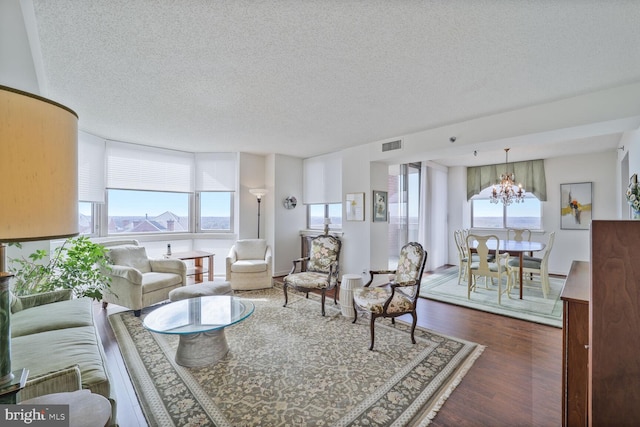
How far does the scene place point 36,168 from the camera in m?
0.65

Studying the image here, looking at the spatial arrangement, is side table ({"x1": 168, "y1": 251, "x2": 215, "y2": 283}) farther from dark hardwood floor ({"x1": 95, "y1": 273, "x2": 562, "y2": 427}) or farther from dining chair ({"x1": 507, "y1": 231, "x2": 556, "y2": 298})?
dining chair ({"x1": 507, "y1": 231, "x2": 556, "y2": 298})

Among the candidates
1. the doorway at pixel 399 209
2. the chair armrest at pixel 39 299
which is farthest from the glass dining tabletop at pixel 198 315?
the doorway at pixel 399 209

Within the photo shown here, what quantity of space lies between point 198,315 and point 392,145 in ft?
11.8

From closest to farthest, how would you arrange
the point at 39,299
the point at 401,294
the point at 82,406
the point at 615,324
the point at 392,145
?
the point at 82,406, the point at 615,324, the point at 39,299, the point at 401,294, the point at 392,145

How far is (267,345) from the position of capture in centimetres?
273

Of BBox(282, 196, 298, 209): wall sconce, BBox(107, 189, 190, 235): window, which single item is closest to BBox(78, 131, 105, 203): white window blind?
BBox(107, 189, 190, 235): window

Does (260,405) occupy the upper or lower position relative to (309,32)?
lower

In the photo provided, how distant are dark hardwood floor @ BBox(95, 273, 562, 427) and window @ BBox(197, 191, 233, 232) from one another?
8.19 ft

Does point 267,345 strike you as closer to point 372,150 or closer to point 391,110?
point 391,110

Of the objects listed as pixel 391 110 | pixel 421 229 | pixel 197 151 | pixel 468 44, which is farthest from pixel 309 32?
pixel 421 229

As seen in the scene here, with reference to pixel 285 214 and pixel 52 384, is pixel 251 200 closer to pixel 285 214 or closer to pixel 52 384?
pixel 285 214

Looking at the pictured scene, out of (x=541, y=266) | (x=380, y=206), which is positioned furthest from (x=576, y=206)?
(x=380, y=206)

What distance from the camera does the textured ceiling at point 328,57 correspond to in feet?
5.47

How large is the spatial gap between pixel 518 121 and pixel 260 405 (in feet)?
12.7
